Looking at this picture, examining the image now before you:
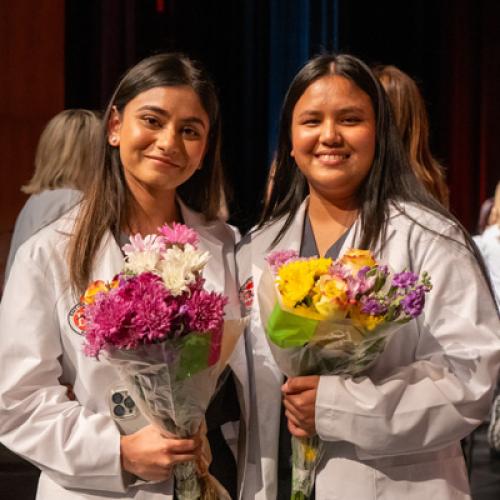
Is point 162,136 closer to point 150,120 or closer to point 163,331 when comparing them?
point 150,120

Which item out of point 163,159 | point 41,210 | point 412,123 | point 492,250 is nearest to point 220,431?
point 163,159

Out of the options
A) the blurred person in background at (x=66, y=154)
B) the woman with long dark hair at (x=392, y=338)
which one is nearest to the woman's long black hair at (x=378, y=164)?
the woman with long dark hair at (x=392, y=338)

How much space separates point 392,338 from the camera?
202 cm

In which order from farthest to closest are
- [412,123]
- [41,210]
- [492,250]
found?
[492,250] < [41,210] < [412,123]

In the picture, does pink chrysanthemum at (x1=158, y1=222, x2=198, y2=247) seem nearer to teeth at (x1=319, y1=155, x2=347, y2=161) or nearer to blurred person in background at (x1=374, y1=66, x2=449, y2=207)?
teeth at (x1=319, y1=155, x2=347, y2=161)

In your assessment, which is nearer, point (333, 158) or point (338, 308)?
point (338, 308)

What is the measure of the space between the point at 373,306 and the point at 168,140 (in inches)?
26.0

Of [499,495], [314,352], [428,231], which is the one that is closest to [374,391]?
[314,352]

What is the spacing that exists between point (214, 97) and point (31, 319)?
0.70 metres

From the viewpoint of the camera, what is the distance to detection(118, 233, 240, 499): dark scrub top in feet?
7.00

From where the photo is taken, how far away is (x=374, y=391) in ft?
6.26

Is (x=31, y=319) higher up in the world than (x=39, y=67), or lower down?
lower down

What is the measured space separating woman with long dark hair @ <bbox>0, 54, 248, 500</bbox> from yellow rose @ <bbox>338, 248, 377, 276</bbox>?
0.42 m

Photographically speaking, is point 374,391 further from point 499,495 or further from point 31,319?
point 499,495
